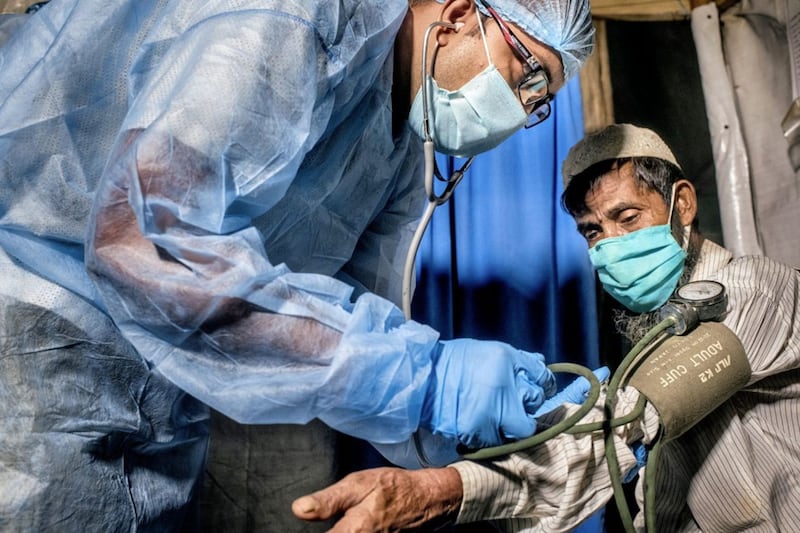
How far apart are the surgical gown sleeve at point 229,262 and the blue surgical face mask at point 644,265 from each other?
0.75 metres

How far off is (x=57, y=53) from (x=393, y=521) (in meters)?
0.76

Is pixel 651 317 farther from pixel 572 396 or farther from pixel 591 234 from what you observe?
pixel 572 396

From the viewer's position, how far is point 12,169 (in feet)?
2.89

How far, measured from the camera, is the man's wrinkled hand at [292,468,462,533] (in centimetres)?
82

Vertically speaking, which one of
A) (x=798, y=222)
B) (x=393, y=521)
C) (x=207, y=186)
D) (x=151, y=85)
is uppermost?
(x=151, y=85)

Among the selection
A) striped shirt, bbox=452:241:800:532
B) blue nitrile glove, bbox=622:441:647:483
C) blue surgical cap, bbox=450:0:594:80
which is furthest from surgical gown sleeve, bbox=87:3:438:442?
blue nitrile glove, bbox=622:441:647:483

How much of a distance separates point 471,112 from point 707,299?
52 cm

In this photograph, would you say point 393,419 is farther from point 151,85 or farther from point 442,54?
point 442,54

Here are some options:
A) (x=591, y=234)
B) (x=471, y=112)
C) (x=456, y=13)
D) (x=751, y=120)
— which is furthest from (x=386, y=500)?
(x=751, y=120)

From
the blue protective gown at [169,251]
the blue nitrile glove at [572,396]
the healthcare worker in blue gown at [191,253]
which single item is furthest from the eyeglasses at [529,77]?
the blue nitrile glove at [572,396]

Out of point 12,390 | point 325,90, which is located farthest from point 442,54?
point 12,390

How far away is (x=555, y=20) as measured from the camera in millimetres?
1122

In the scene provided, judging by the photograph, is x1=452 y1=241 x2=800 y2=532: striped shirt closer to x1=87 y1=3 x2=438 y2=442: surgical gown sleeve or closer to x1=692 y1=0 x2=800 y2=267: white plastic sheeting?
x1=87 y1=3 x2=438 y2=442: surgical gown sleeve

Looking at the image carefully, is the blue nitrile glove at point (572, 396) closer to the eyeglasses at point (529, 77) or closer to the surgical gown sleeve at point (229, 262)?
the surgical gown sleeve at point (229, 262)
